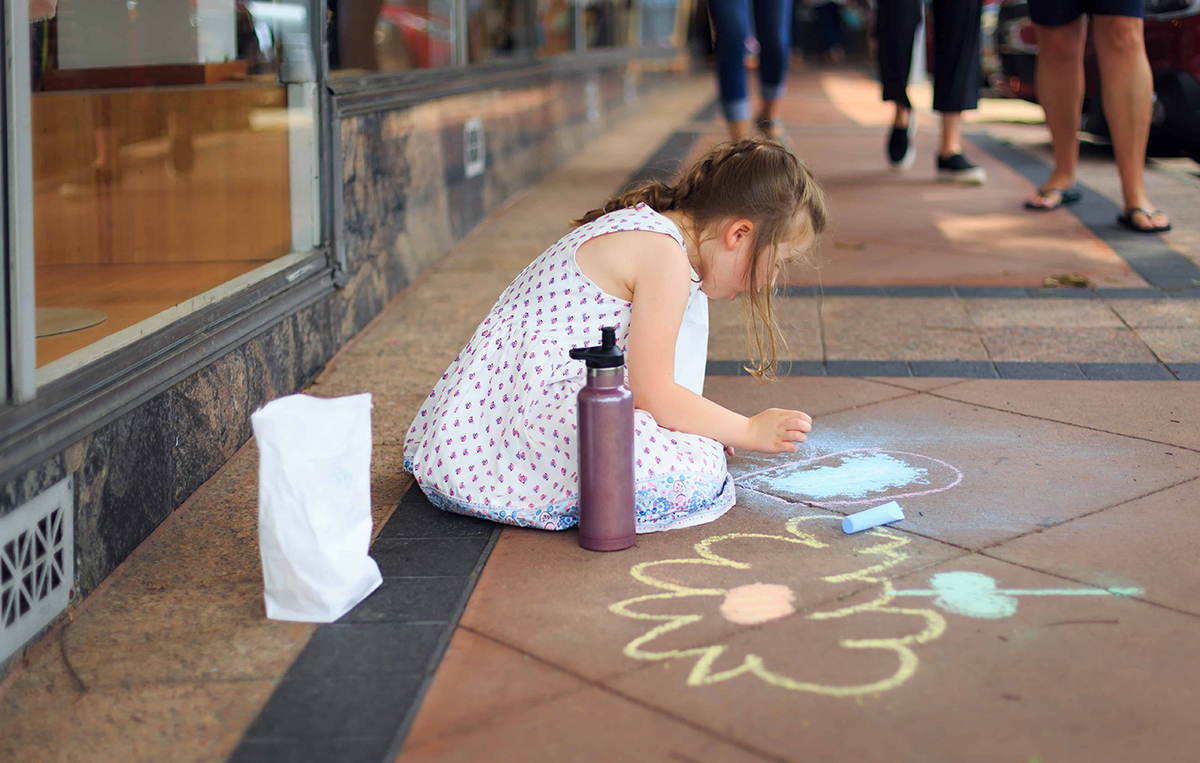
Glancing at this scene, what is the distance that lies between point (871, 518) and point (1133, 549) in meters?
0.48

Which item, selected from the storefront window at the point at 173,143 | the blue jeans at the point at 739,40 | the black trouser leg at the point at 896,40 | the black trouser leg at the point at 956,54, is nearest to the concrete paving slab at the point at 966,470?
the storefront window at the point at 173,143

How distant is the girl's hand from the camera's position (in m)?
2.38

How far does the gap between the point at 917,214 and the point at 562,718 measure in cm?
458

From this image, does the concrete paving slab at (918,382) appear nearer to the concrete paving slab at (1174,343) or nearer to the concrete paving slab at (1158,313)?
the concrete paving slab at (1174,343)

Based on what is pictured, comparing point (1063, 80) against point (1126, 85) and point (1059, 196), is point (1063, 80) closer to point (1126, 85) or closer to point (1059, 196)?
point (1126, 85)

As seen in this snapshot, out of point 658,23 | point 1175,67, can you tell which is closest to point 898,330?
point 1175,67

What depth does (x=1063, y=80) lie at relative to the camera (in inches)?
203

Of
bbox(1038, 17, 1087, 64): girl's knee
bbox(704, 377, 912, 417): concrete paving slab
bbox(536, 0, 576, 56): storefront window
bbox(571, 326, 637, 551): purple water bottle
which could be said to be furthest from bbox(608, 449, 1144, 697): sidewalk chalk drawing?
bbox(536, 0, 576, 56): storefront window

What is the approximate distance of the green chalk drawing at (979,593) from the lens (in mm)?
2023

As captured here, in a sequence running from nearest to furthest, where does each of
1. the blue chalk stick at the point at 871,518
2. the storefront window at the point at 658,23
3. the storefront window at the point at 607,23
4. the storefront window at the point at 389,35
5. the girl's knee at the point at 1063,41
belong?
1. the blue chalk stick at the point at 871,518
2. the storefront window at the point at 389,35
3. the girl's knee at the point at 1063,41
4. the storefront window at the point at 607,23
5. the storefront window at the point at 658,23

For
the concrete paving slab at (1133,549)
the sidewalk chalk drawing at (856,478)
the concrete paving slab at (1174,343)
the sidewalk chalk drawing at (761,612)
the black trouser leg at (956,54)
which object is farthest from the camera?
the black trouser leg at (956,54)

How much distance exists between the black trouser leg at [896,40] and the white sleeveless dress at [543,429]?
3979 mm

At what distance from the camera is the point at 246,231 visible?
3525mm

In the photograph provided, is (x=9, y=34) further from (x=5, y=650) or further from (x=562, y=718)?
(x=562, y=718)
